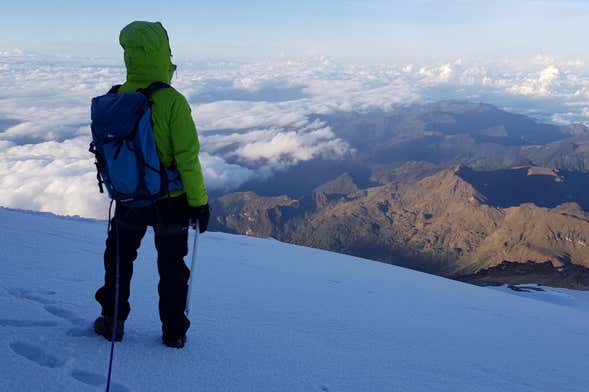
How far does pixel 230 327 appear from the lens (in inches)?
203

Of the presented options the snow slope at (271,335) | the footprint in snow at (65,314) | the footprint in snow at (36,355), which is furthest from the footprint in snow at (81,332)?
the footprint in snow at (36,355)

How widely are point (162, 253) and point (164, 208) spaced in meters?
0.46

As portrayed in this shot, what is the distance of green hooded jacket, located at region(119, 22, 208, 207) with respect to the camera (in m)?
3.76

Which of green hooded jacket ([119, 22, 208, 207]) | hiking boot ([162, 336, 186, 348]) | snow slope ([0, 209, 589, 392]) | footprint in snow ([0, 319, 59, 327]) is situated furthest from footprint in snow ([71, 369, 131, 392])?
green hooded jacket ([119, 22, 208, 207])

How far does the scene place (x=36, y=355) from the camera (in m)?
3.81

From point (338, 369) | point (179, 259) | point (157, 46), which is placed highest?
point (157, 46)

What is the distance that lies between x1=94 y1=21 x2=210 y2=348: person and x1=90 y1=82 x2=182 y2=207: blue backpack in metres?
0.12

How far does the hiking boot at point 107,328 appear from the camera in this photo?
4.27m

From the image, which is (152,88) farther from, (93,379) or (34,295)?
(34,295)

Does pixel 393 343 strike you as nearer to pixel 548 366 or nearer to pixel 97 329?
pixel 548 366

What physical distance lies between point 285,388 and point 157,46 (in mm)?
3200

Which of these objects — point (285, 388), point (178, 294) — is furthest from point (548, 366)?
point (178, 294)

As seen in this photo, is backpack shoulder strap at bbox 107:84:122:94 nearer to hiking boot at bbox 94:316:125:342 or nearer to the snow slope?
hiking boot at bbox 94:316:125:342

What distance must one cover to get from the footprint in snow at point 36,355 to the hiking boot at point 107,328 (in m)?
0.54
